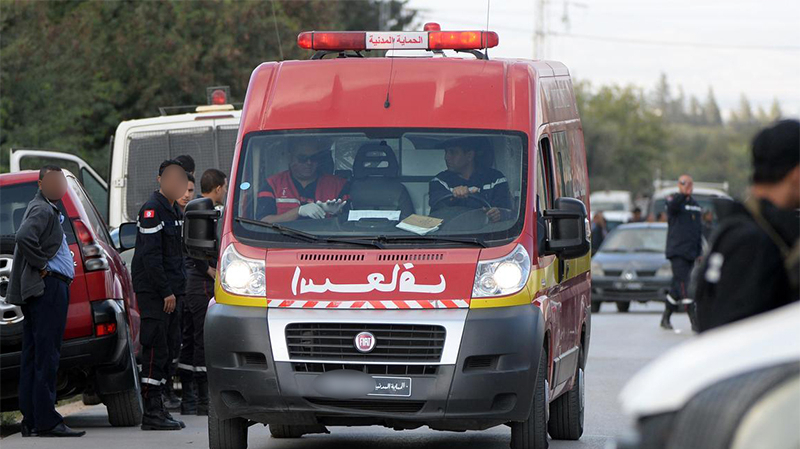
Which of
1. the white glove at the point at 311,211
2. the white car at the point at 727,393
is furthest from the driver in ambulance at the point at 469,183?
the white car at the point at 727,393

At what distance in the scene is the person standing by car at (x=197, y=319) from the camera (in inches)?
458

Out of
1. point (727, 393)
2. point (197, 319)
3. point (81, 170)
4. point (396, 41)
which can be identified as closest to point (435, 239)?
point (396, 41)

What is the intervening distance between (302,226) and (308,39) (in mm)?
1827

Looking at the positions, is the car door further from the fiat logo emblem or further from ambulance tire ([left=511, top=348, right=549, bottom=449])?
ambulance tire ([left=511, top=348, right=549, bottom=449])

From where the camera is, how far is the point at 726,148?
198625 mm

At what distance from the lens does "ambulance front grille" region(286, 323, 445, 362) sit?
8023 mm

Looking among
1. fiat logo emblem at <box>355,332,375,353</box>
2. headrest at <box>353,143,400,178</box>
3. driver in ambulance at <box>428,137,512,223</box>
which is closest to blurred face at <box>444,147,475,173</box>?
driver in ambulance at <box>428,137,512,223</box>

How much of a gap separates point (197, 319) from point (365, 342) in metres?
3.85

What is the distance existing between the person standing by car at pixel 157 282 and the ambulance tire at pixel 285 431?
766 millimetres

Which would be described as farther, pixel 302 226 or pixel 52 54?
pixel 52 54

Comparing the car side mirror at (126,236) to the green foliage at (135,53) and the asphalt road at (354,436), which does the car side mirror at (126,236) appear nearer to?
the asphalt road at (354,436)

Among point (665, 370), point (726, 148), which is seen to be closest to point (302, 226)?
point (665, 370)

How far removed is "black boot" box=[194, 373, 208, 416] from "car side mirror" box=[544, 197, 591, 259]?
13.4 ft

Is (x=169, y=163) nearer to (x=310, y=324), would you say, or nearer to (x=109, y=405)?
(x=109, y=405)
